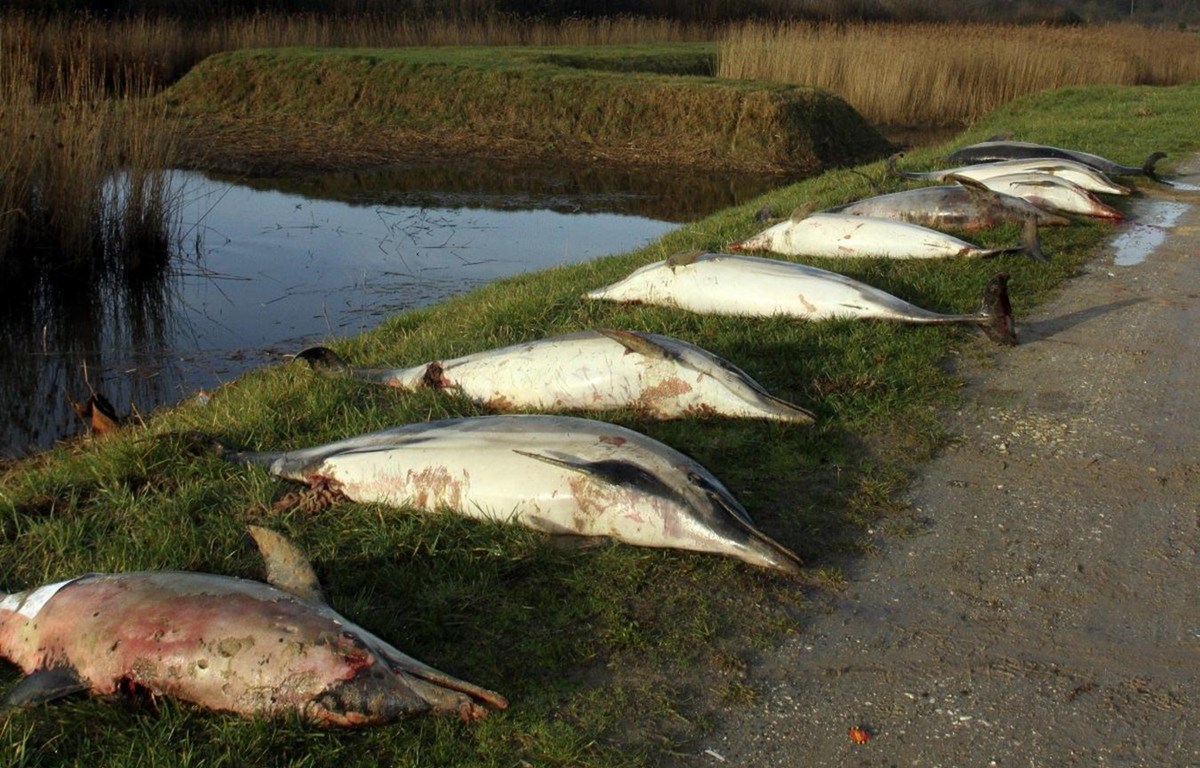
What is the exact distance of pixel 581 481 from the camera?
3.92m

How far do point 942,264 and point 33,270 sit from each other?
7.95 m

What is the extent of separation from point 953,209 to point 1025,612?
5.46 metres

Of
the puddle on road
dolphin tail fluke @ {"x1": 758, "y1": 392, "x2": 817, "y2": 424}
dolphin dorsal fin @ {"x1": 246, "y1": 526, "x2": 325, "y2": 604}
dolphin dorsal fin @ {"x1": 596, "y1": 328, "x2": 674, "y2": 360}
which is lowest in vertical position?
dolphin dorsal fin @ {"x1": 246, "y1": 526, "x2": 325, "y2": 604}

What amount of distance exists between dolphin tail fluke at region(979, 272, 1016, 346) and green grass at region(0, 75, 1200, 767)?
160 mm

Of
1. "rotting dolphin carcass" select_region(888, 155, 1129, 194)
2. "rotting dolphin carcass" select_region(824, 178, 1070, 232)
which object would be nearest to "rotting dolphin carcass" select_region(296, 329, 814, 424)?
"rotting dolphin carcass" select_region(824, 178, 1070, 232)

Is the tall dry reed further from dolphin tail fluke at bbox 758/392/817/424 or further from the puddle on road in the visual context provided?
the puddle on road

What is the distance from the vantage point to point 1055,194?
916cm

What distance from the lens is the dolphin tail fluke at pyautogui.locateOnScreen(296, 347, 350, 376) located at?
5473 mm

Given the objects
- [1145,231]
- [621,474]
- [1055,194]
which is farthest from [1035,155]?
[621,474]

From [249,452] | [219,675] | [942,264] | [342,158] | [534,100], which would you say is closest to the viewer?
[219,675]

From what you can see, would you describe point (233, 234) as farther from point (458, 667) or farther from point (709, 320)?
point (458, 667)

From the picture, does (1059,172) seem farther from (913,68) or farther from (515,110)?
(913,68)

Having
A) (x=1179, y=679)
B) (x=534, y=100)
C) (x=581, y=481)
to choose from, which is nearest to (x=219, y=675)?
(x=581, y=481)

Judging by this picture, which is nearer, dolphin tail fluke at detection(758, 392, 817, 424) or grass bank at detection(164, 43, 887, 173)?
dolphin tail fluke at detection(758, 392, 817, 424)
